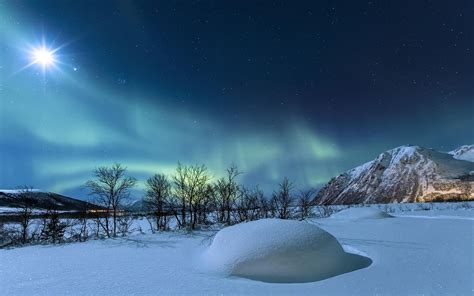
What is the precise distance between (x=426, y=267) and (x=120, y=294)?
7541 millimetres

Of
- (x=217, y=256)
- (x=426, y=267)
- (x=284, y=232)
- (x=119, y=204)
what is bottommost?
(x=426, y=267)

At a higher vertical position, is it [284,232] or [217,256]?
[284,232]

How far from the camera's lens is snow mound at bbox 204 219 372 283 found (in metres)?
7.59

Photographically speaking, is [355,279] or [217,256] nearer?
[355,279]

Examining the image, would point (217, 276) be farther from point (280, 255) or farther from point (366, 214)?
point (366, 214)

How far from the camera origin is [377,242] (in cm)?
1238

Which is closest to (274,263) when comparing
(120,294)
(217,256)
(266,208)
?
(217,256)

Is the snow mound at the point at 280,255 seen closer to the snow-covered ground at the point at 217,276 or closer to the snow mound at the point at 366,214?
the snow-covered ground at the point at 217,276

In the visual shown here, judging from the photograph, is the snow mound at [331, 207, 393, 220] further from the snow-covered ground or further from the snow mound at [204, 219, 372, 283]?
the snow mound at [204, 219, 372, 283]

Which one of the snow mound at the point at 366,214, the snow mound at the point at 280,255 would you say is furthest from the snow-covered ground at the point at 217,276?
the snow mound at the point at 366,214

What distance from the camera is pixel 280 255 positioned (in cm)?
777

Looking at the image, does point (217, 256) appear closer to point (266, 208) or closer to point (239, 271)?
point (239, 271)

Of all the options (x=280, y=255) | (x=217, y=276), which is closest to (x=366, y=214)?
(x=280, y=255)

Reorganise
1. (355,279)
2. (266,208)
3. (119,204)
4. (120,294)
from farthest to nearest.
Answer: (266,208)
(119,204)
(355,279)
(120,294)
